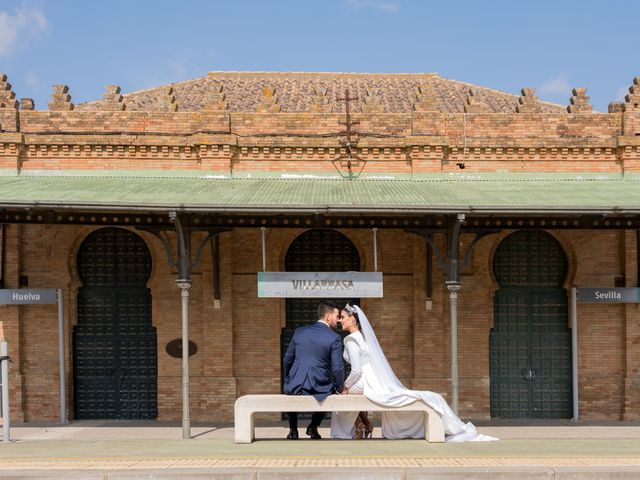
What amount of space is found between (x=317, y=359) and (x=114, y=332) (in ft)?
22.0

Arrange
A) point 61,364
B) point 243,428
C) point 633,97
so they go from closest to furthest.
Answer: point 243,428
point 61,364
point 633,97

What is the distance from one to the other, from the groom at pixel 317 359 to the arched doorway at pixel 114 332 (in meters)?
5.93

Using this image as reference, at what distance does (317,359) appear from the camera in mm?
10047

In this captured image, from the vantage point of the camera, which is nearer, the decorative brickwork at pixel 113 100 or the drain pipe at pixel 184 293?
the drain pipe at pixel 184 293

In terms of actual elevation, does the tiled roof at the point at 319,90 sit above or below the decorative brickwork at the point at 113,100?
above

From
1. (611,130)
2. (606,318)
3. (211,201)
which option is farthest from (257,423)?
(611,130)

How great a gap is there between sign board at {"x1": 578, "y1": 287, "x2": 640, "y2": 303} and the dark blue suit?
704cm

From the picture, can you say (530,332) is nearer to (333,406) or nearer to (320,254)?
(320,254)

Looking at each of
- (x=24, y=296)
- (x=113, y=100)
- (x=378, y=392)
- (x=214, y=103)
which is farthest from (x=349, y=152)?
(x=24, y=296)

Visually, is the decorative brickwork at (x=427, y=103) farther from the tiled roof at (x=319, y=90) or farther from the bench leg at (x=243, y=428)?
the bench leg at (x=243, y=428)

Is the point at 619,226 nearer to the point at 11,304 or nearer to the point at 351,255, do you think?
the point at 351,255

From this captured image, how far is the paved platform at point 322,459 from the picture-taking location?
26.6 ft

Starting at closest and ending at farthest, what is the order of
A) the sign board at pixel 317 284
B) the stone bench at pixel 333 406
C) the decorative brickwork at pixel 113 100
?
1. the stone bench at pixel 333 406
2. the sign board at pixel 317 284
3. the decorative brickwork at pixel 113 100

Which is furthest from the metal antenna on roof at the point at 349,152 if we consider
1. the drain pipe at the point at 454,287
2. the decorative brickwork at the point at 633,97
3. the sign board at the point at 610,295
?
the decorative brickwork at the point at 633,97
